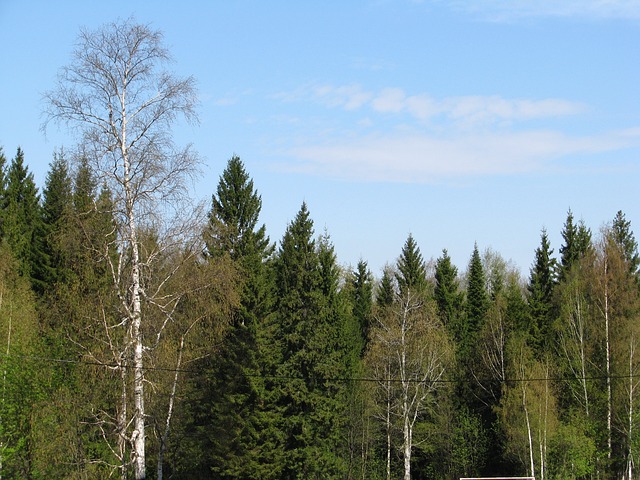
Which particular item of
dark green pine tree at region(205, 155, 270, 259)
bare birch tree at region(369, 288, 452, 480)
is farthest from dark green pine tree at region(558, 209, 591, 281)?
dark green pine tree at region(205, 155, 270, 259)

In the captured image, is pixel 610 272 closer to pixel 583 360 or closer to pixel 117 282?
pixel 583 360

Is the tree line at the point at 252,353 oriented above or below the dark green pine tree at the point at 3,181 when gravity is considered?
below

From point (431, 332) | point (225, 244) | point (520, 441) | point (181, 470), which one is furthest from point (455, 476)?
point (225, 244)

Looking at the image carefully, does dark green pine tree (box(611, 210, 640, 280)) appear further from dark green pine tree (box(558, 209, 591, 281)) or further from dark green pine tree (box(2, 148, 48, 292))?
dark green pine tree (box(2, 148, 48, 292))

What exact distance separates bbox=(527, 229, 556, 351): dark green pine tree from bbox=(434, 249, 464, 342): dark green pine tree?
5.67m

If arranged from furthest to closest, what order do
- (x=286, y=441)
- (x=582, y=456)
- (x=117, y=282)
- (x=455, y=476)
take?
1. (x=455, y=476)
2. (x=582, y=456)
3. (x=286, y=441)
4. (x=117, y=282)

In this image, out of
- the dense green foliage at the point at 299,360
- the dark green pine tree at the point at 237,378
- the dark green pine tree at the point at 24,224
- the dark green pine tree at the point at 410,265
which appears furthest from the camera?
the dark green pine tree at the point at 410,265

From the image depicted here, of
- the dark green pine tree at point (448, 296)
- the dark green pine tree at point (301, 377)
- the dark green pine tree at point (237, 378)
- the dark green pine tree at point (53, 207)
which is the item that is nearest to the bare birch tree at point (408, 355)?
the dark green pine tree at point (301, 377)

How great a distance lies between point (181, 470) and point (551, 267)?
81.4 ft

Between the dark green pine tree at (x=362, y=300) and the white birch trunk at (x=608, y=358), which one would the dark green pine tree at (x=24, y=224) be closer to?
the dark green pine tree at (x=362, y=300)

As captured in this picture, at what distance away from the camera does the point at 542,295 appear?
45.7m

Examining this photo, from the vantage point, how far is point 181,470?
125 ft

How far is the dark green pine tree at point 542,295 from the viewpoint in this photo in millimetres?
44844

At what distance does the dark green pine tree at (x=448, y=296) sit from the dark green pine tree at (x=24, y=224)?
81.8 feet
